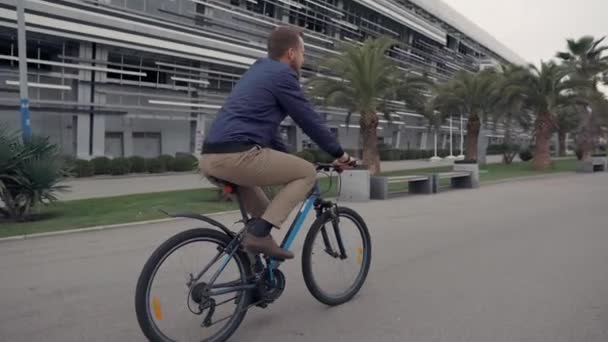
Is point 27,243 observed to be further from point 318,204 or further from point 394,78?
point 394,78

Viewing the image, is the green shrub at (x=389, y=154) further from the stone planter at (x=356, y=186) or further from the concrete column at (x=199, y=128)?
the stone planter at (x=356, y=186)

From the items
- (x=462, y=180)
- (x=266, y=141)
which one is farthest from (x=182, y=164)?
(x=266, y=141)

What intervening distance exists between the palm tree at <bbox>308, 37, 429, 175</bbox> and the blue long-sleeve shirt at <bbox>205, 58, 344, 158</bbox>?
18508 mm

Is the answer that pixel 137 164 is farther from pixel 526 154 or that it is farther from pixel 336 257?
pixel 526 154

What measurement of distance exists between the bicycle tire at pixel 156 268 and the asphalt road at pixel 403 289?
25cm

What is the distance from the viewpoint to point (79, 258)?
6.10 m

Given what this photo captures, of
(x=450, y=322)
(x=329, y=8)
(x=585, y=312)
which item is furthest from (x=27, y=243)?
(x=329, y=8)

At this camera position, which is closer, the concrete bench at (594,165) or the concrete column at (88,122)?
the concrete bench at (594,165)

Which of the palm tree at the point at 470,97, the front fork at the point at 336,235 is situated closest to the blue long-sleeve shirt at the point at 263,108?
the front fork at the point at 336,235

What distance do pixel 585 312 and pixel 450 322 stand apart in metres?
1.05

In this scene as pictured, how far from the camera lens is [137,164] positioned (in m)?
24.9

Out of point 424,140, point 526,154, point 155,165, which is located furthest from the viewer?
point 424,140

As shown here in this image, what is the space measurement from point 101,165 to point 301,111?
71.8 feet

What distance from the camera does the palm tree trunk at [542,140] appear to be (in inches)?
1083
